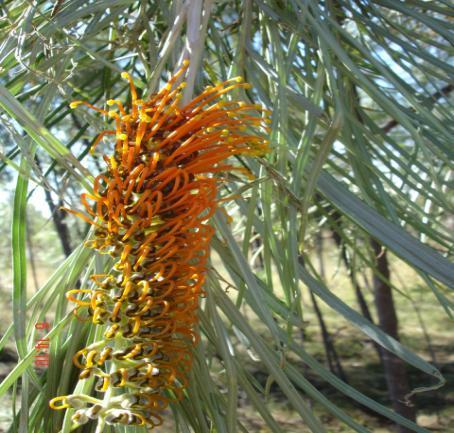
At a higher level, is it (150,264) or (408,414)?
(150,264)

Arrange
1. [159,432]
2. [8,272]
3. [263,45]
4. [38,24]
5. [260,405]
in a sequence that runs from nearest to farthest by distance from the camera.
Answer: [260,405], [38,24], [263,45], [159,432], [8,272]

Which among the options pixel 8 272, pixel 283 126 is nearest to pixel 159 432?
pixel 283 126

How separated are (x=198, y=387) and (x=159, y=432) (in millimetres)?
1903

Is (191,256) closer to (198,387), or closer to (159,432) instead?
(198,387)

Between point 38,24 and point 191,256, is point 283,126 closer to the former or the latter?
point 191,256

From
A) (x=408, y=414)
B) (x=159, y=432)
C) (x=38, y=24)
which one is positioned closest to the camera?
(x=38, y=24)

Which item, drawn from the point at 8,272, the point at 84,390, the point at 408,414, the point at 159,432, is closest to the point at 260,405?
the point at 84,390

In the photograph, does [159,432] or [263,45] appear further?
[159,432]

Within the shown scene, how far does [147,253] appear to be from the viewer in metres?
0.54

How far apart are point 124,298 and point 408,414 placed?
1.78 meters

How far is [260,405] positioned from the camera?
0.64m

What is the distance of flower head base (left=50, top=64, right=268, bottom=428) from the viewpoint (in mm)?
535

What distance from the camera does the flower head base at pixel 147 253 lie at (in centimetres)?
54

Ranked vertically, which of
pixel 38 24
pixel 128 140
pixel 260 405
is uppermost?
pixel 38 24
